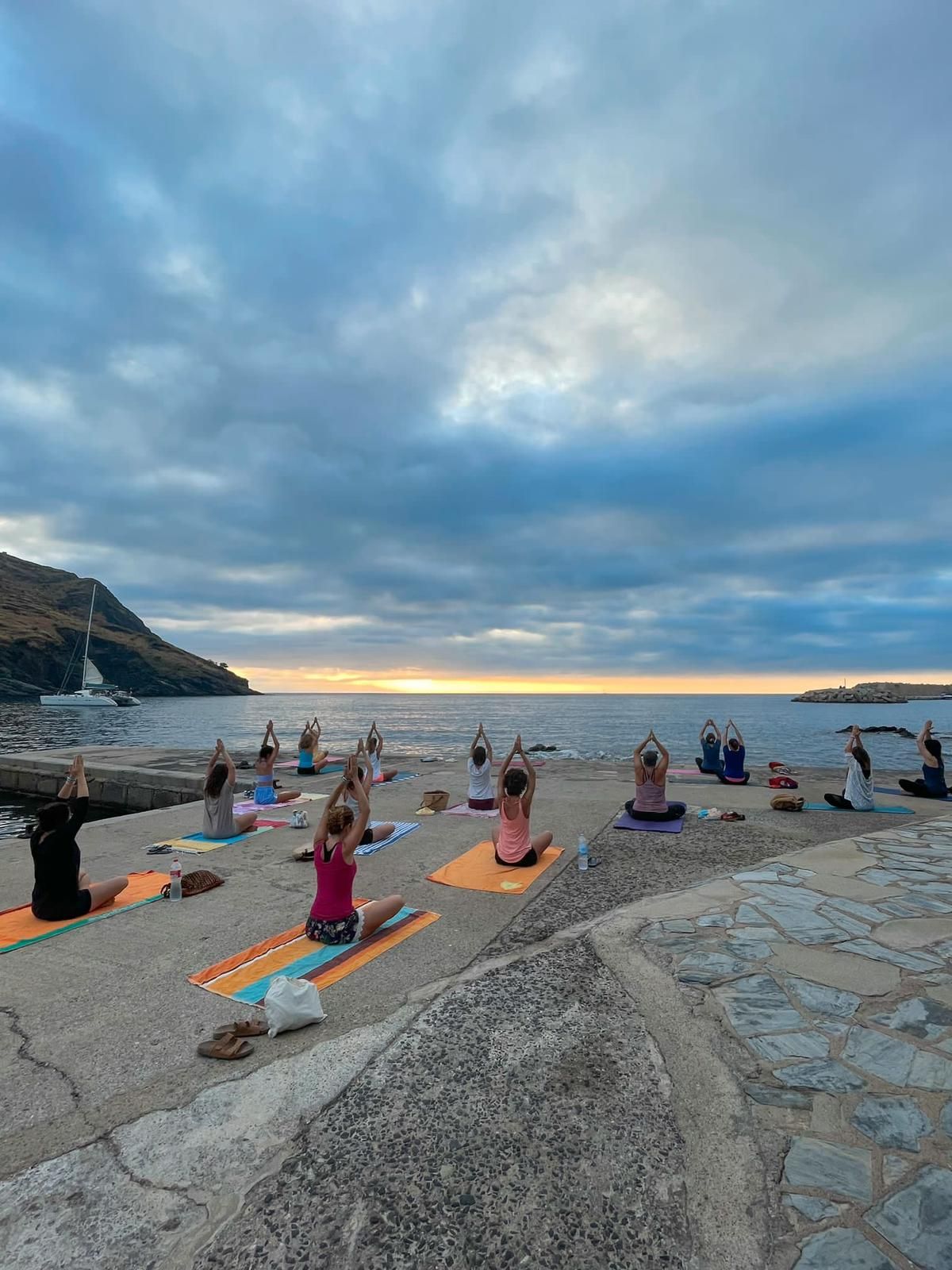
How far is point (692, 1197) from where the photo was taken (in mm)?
2848

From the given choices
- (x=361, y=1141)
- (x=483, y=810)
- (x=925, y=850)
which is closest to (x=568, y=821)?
(x=483, y=810)

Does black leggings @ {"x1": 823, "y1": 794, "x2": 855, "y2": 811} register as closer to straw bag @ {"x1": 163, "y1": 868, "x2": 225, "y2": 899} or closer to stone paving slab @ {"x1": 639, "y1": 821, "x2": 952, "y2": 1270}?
stone paving slab @ {"x1": 639, "y1": 821, "x2": 952, "y2": 1270}

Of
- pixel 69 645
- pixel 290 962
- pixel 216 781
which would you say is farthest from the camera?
pixel 69 645

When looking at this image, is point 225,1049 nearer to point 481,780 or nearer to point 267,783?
point 481,780

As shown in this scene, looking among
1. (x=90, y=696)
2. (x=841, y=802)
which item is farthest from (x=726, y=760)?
(x=90, y=696)

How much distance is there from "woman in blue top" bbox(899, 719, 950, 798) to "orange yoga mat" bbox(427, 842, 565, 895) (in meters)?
10.6

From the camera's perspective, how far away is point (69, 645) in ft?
416

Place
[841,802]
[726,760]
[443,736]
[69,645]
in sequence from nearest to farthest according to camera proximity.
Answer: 1. [841,802]
2. [726,760]
3. [443,736]
4. [69,645]

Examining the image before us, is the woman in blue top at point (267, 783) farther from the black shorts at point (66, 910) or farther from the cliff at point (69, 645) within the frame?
the cliff at point (69, 645)

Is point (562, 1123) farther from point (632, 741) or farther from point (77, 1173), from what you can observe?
point (632, 741)

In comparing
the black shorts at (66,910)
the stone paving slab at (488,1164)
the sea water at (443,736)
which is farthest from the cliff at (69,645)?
the stone paving slab at (488,1164)

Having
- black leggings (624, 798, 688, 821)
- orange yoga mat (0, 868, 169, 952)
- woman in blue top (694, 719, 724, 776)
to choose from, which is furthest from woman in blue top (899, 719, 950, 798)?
orange yoga mat (0, 868, 169, 952)

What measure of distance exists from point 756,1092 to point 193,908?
5956 millimetres

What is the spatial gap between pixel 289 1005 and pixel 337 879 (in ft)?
5.25
